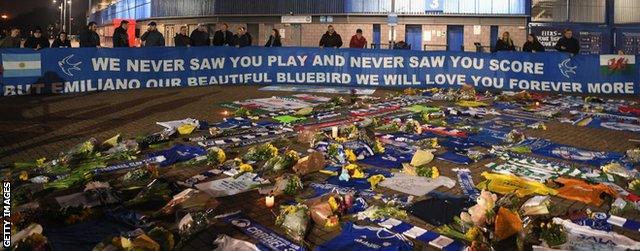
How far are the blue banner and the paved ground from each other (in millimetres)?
878

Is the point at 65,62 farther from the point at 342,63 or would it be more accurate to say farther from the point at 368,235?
the point at 368,235

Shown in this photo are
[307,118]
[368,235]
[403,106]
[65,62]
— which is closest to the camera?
[368,235]

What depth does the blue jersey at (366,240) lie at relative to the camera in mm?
5043

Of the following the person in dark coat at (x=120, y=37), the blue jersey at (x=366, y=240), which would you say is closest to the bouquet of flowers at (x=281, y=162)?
the blue jersey at (x=366, y=240)

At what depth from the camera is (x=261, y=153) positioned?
8.45 m

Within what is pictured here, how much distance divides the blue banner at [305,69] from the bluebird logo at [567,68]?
32 millimetres

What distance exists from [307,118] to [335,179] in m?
5.07

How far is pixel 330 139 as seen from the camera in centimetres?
965

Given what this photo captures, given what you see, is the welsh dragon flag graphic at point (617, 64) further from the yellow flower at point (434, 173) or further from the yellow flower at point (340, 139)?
the yellow flower at point (434, 173)

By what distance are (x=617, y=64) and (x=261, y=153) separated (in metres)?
15.4

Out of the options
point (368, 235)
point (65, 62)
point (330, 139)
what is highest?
point (65, 62)

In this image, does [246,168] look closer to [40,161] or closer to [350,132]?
[350,132]

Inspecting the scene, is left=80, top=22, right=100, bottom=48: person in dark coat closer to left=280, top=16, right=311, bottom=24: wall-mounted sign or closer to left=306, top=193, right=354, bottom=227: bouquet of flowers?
left=306, top=193, right=354, bottom=227: bouquet of flowers

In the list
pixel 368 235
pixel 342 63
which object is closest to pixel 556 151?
pixel 368 235
